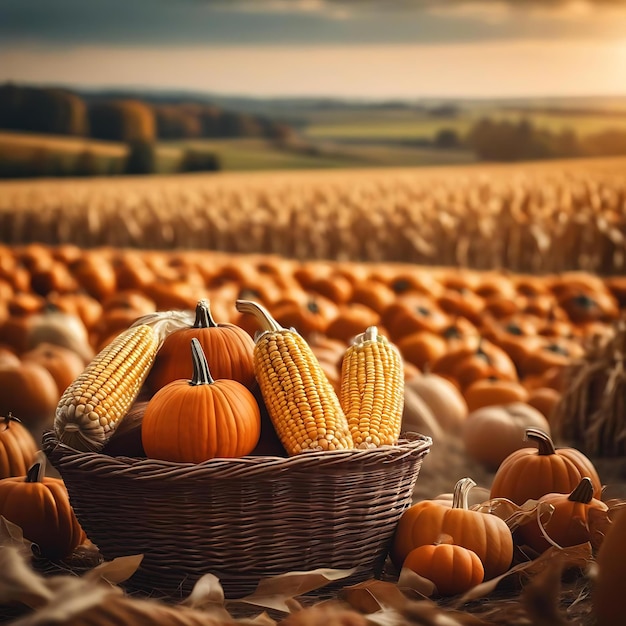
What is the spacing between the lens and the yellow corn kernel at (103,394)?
5.23ft

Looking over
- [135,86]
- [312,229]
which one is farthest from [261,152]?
[312,229]

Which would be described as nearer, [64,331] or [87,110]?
[64,331]

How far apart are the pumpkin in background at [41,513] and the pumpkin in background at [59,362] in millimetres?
1854

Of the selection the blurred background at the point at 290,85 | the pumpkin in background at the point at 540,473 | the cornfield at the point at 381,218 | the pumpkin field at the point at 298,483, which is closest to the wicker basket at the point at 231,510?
the pumpkin field at the point at 298,483

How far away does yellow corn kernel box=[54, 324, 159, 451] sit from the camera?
1594 millimetres

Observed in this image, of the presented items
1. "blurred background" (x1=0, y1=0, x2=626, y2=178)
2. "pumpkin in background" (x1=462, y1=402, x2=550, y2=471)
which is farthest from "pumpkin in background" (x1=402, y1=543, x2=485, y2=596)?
"blurred background" (x1=0, y1=0, x2=626, y2=178)

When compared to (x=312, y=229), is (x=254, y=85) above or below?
above

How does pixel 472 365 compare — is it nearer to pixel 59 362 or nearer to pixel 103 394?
pixel 59 362

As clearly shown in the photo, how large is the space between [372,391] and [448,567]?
1.18ft

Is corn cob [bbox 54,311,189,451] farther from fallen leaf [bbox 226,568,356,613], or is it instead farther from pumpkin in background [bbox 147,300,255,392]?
fallen leaf [bbox 226,568,356,613]

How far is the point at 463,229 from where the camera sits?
9125 millimetres

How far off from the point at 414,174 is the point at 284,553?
1104cm

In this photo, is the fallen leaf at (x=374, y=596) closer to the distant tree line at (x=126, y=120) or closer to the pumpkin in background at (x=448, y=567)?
the pumpkin in background at (x=448, y=567)

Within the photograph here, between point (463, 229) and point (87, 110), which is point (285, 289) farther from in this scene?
point (87, 110)
